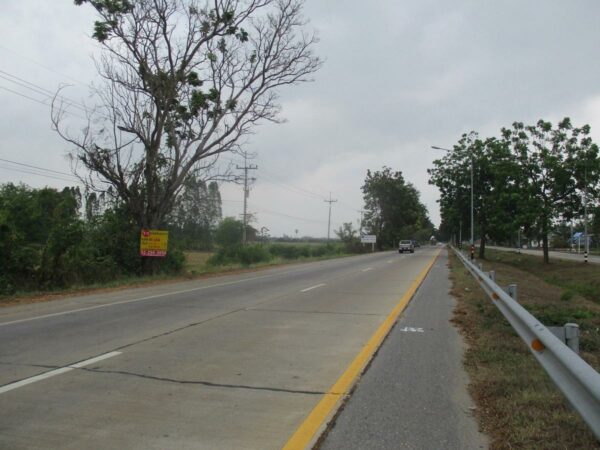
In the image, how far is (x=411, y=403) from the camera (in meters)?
5.14

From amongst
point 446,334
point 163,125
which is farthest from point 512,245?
point 446,334

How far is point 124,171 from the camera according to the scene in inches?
936

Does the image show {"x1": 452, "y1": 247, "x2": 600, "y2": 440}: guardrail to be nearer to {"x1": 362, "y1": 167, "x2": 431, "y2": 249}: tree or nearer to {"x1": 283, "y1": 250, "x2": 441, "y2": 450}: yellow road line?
{"x1": 283, "y1": 250, "x2": 441, "y2": 450}: yellow road line

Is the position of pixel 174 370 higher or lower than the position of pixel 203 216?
lower

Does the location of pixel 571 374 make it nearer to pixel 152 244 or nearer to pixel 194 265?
pixel 152 244

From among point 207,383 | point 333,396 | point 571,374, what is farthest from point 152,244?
point 571,374

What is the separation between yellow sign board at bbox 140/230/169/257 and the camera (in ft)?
76.0

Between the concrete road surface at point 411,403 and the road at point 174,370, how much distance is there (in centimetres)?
39

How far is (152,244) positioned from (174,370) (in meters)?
17.7

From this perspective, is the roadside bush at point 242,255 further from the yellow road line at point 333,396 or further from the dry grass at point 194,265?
the yellow road line at point 333,396

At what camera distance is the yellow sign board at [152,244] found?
23.2 metres

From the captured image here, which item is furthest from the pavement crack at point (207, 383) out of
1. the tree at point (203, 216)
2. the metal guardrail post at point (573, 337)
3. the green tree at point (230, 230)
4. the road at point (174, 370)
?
the tree at point (203, 216)

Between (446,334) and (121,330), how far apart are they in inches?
224

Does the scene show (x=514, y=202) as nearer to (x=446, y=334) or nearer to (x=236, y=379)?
(x=446, y=334)
